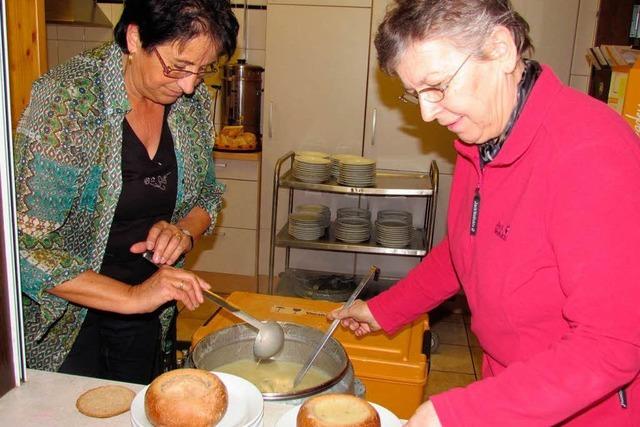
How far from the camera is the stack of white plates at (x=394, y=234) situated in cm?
333

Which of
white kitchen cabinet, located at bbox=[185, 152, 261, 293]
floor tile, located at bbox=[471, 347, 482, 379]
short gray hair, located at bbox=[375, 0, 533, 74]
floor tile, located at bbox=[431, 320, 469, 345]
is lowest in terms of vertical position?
floor tile, located at bbox=[471, 347, 482, 379]

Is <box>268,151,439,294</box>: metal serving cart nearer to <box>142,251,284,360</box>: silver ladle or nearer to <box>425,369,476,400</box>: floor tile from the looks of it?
<box>425,369,476,400</box>: floor tile

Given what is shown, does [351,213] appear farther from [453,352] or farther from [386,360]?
[386,360]

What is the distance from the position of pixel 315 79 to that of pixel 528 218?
276 centimetres

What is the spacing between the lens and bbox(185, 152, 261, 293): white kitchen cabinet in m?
3.72

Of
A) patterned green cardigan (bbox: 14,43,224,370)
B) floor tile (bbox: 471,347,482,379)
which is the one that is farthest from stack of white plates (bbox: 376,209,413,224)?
patterned green cardigan (bbox: 14,43,224,370)

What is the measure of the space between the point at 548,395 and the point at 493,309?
259 mm

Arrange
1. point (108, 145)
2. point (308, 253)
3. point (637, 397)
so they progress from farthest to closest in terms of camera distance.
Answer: point (308, 253)
point (108, 145)
point (637, 397)

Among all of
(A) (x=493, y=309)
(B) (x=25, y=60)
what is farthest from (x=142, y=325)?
(A) (x=493, y=309)

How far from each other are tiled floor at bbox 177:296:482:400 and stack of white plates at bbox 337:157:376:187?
1004 millimetres

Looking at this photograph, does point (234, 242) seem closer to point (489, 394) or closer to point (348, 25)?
point (348, 25)

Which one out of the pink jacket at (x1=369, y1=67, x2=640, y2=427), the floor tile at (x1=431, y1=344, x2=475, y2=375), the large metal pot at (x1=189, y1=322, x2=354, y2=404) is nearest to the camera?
the pink jacket at (x1=369, y1=67, x2=640, y2=427)

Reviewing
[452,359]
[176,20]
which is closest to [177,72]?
[176,20]

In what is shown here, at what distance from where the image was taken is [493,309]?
1039 mm
